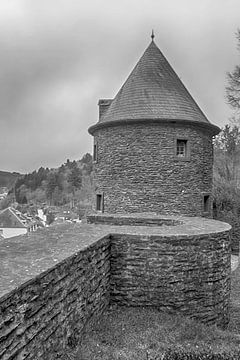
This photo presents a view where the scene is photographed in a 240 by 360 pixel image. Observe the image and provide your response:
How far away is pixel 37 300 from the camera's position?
3.40 meters

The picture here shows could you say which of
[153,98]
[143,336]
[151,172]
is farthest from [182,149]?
[143,336]

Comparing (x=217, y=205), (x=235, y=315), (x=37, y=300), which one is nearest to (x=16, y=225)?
(x=217, y=205)

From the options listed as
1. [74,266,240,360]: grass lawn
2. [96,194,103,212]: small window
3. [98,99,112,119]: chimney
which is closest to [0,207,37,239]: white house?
[98,99,112,119]: chimney

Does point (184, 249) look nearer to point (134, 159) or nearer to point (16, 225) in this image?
point (134, 159)

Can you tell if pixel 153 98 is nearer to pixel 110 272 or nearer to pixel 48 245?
pixel 110 272

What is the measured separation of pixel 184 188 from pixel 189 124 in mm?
2924

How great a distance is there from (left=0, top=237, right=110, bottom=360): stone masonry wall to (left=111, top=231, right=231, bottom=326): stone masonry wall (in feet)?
1.16

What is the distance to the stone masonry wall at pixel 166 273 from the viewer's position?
5.59 meters

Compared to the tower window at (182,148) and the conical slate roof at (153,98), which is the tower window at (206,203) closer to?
the tower window at (182,148)

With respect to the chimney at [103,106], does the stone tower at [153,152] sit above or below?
below

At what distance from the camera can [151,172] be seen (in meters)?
15.3

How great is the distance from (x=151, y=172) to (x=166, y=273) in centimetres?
993

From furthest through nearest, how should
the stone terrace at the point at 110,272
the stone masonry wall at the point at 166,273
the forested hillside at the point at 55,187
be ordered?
the forested hillside at the point at 55,187
the stone masonry wall at the point at 166,273
the stone terrace at the point at 110,272

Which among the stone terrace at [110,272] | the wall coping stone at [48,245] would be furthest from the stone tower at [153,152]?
the stone terrace at [110,272]
